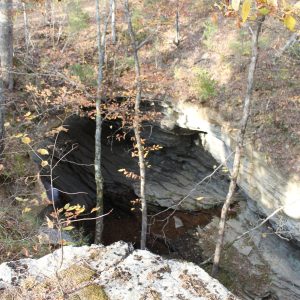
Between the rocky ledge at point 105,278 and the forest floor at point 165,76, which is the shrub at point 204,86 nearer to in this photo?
the forest floor at point 165,76

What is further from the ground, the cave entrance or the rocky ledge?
the rocky ledge

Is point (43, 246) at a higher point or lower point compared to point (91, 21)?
lower

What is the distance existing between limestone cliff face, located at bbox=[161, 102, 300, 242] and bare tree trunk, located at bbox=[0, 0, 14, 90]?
516 cm

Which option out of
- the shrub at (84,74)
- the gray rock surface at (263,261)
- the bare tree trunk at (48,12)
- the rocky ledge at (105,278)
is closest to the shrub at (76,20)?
the bare tree trunk at (48,12)

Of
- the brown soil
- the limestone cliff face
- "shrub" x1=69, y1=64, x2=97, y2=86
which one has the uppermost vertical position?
"shrub" x1=69, y1=64, x2=97, y2=86

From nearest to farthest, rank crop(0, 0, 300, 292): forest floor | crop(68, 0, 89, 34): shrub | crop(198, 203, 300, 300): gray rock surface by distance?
crop(0, 0, 300, 292): forest floor, crop(198, 203, 300, 300): gray rock surface, crop(68, 0, 89, 34): shrub

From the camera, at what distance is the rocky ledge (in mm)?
3434

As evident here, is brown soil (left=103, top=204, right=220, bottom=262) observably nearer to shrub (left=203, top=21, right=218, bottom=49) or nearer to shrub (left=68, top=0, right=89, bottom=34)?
shrub (left=203, top=21, right=218, bottom=49)

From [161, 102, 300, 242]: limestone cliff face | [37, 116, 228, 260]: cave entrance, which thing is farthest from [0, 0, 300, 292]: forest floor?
[37, 116, 228, 260]: cave entrance

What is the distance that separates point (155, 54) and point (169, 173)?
15.4 feet

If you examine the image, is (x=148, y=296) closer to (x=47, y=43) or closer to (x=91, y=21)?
(x=47, y=43)

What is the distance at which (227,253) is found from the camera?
1097 centimetres

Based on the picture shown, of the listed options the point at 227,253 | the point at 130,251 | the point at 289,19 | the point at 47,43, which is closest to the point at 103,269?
the point at 130,251

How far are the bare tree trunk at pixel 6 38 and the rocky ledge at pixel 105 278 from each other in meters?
7.03
